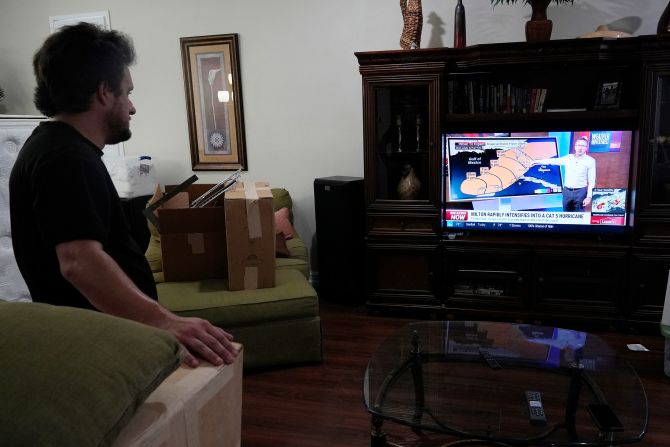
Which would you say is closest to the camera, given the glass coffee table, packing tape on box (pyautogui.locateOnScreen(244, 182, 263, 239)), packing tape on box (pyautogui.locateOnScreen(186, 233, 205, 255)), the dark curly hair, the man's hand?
the man's hand

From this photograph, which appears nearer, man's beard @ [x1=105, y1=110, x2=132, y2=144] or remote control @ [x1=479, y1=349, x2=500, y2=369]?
man's beard @ [x1=105, y1=110, x2=132, y2=144]

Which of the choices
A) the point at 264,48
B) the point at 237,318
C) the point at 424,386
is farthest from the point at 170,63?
the point at 424,386

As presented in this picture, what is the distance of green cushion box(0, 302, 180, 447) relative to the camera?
70 cm

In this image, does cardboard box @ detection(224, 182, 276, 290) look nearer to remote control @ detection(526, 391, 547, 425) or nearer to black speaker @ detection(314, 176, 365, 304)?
black speaker @ detection(314, 176, 365, 304)

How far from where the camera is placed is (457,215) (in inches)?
133

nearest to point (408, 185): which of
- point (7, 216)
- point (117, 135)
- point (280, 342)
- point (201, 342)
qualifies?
point (280, 342)

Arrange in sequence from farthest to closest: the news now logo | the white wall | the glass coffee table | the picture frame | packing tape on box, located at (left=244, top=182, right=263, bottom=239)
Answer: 1. the picture frame
2. the white wall
3. the news now logo
4. packing tape on box, located at (left=244, top=182, right=263, bottom=239)
5. the glass coffee table

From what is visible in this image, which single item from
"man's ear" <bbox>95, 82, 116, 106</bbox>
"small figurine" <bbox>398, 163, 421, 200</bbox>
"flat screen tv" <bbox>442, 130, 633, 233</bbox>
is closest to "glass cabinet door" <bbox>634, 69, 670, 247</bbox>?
"flat screen tv" <bbox>442, 130, 633, 233</bbox>

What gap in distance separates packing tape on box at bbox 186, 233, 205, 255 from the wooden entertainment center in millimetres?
1144

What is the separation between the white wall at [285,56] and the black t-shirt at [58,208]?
102 inches

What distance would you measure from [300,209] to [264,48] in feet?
3.98

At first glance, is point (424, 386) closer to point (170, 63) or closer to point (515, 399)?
point (515, 399)

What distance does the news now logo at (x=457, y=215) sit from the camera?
3.36 m

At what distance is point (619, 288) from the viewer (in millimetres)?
3078
